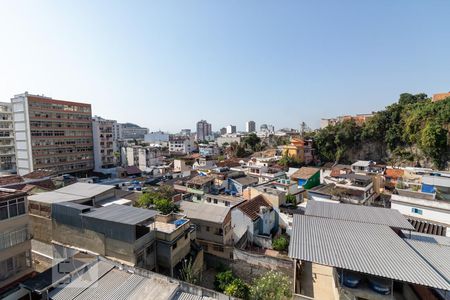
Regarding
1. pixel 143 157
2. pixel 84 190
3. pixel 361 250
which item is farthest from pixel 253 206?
pixel 143 157

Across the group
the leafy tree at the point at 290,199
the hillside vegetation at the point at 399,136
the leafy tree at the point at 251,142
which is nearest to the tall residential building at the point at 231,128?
the leafy tree at the point at 251,142

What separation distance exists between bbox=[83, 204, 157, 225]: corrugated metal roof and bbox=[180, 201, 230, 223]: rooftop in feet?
15.7

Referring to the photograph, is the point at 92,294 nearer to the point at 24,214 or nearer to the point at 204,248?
the point at 24,214

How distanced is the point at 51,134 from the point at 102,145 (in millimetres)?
9246

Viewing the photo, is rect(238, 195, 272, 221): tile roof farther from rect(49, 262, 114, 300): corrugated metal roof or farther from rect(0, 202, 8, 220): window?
rect(0, 202, 8, 220): window

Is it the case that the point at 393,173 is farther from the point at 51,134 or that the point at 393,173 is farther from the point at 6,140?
the point at 6,140

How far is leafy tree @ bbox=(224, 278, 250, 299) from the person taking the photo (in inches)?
435

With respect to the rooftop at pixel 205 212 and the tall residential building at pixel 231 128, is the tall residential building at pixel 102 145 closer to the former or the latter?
the rooftop at pixel 205 212

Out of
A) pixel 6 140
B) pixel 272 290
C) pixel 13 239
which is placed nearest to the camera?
pixel 272 290

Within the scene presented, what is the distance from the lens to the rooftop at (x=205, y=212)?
16.1m

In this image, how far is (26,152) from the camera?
127ft

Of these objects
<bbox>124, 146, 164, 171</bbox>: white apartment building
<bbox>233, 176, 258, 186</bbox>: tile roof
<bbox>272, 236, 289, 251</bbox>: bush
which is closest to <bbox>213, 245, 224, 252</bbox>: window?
<bbox>272, 236, 289, 251</bbox>: bush

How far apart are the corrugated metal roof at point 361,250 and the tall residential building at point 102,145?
46.7m

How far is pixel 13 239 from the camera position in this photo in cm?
1082
